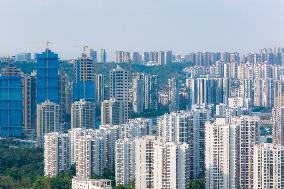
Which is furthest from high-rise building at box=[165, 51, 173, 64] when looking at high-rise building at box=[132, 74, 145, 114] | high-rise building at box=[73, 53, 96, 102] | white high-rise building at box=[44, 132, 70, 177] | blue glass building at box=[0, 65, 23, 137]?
white high-rise building at box=[44, 132, 70, 177]

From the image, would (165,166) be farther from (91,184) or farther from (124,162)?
(124,162)

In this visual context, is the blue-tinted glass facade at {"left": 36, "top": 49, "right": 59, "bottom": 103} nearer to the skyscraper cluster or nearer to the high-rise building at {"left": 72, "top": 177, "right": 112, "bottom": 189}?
the skyscraper cluster

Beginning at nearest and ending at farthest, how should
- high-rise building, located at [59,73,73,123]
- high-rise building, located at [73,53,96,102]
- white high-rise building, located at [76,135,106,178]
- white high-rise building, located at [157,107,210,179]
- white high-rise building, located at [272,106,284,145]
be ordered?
white high-rise building, located at [157,107,210,179] → white high-rise building, located at [76,135,106,178] → white high-rise building, located at [272,106,284,145] → high-rise building, located at [59,73,73,123] → high-rise building, located at [73,53,96,102]

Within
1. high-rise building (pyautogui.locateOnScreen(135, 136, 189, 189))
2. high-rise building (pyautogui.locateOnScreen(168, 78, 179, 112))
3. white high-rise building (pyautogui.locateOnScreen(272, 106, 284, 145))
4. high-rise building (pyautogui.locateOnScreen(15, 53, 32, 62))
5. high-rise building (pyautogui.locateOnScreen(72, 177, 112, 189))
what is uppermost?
high-rise building (pyautogui.locateOnScreen(15, 53, 32, 62))

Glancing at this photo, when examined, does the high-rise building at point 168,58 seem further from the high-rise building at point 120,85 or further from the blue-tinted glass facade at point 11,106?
the blue-tinted glass facade at point 11,106

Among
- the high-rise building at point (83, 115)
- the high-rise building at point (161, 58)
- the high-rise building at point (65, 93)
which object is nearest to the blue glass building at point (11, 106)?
the high-rise building at point (65, 93)

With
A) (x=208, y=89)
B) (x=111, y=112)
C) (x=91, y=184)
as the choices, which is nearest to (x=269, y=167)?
(x=91, y=184)

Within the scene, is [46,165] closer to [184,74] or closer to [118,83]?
[118,83]
